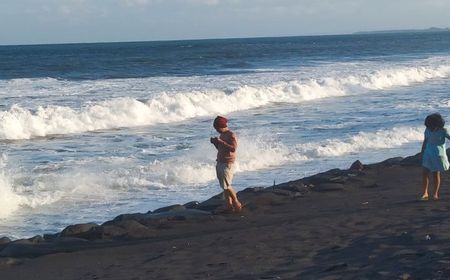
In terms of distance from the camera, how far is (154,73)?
148ft

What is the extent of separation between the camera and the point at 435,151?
8961 mm

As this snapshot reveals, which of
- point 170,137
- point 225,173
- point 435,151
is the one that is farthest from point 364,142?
point 225,173

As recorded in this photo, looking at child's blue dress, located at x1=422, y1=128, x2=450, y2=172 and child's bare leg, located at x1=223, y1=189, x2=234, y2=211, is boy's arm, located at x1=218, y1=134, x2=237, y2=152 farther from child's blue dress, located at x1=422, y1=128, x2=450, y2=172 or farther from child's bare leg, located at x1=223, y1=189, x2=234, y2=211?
child's blue dress, located at x1=422, y1=128, x2=450, y2=172

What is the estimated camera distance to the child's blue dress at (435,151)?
8.92 m

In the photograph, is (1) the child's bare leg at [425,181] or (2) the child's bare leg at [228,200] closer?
(2) the child's bare leg at [228,200]

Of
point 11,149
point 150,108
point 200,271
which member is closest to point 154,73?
point 150,108

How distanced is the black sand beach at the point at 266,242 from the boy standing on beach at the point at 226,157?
7.8 inches

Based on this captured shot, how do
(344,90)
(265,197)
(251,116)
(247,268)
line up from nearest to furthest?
(247,268) → (265,197) → (251,116) → (344,90)

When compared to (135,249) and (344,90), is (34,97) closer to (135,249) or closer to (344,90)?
(344,90)

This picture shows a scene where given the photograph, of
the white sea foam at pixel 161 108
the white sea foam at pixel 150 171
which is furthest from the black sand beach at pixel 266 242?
the white sea foam at pixel 161 108

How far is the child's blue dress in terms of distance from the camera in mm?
8922

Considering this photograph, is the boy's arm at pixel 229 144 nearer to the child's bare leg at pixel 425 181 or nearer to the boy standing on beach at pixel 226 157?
the boy standing on beach at pixel 226 157

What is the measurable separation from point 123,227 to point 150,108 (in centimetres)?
1621

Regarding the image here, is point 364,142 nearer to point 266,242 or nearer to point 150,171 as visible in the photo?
point 150,171
